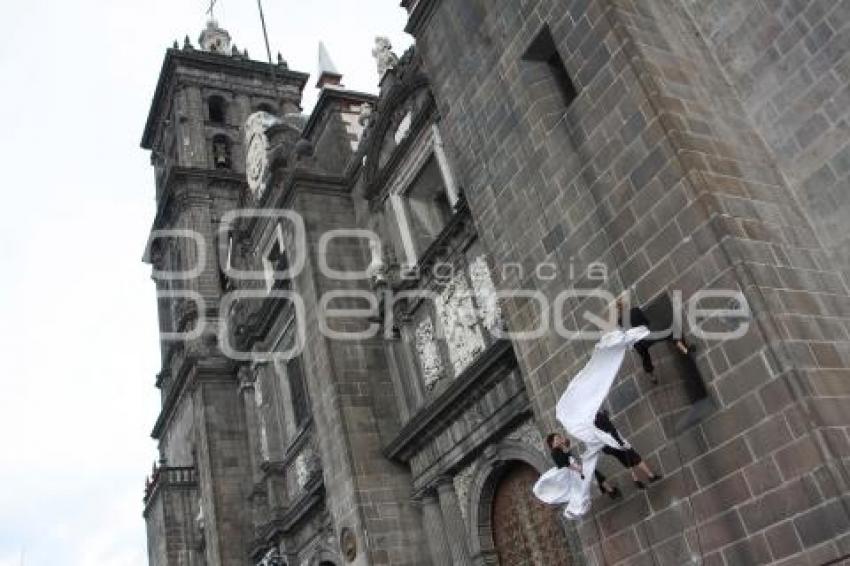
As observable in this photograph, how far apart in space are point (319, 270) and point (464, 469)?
5412 millimetres

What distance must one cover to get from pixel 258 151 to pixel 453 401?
1114 centimetres

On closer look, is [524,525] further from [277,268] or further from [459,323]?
[277,268]

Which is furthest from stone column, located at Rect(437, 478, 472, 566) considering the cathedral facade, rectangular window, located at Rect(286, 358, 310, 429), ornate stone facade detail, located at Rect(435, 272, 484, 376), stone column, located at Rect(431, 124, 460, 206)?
rectangular window, located at Rect(286, 358, 310, 429)

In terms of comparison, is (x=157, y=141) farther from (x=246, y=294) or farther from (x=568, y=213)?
(x=568, y=213)

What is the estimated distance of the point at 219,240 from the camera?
3155 centimetres

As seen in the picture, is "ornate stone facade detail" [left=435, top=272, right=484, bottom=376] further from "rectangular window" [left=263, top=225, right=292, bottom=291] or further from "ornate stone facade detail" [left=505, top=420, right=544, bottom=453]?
"rectangular window" [left=263, top=225, right=292, bottom=291]

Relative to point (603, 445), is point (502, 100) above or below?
above

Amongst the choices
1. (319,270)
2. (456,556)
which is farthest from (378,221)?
(456,556)

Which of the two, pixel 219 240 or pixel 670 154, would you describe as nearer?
pixel 670 154

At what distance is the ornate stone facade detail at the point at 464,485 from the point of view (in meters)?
14.0

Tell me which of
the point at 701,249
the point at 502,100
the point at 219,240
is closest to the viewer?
the point at 701,249

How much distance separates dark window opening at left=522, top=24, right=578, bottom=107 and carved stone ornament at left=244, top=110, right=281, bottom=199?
11485 millimetres

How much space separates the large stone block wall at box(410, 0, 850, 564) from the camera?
7.73 meters

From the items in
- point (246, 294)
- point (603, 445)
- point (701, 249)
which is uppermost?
point (246, 294)
